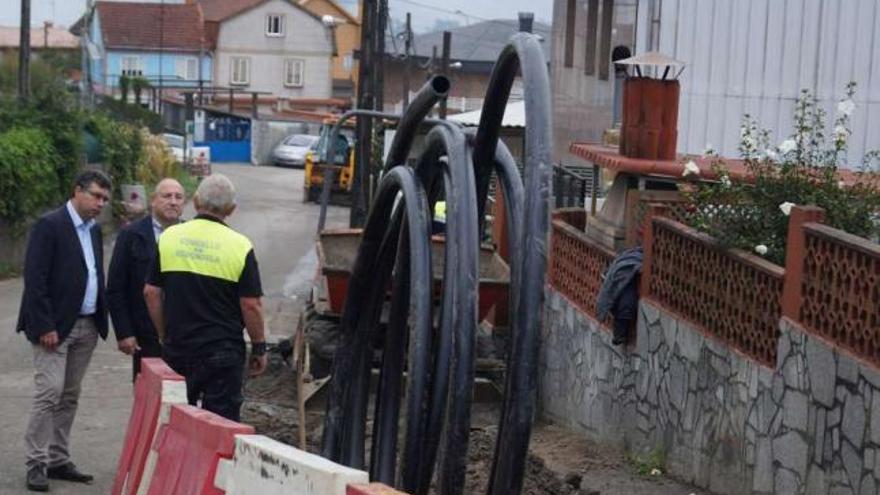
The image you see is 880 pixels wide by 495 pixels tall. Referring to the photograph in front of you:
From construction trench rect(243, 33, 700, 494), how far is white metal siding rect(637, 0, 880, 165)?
7944mm

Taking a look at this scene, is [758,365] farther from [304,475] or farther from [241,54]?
[241,54]

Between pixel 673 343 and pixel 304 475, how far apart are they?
232 inches

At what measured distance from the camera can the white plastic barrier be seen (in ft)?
18.9

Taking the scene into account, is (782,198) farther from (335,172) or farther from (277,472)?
(335,172)

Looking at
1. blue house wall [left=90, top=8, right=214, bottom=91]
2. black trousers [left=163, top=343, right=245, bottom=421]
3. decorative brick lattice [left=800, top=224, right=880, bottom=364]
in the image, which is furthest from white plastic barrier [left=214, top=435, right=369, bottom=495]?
blue house wall [left=90, top=8, right=214, bottom=91]

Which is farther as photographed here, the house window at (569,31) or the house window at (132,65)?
the house window at (132,65)

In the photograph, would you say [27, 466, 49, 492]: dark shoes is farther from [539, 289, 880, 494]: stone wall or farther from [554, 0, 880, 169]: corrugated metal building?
[554, 0, 880, 169]: corrugated metal building

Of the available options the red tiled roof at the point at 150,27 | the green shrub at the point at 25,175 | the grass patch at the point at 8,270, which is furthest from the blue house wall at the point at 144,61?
the grass patch at the point at 8,270

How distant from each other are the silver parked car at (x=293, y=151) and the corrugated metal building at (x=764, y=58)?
53400 mm

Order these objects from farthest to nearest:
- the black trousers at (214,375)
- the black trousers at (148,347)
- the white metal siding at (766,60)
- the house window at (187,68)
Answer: the house window at (187,68) < the white metal siding at (766,60) < the black trousers at (148,347) < the black trousers at (214,375)

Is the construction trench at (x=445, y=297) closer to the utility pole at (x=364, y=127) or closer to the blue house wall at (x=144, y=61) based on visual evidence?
the utility pole at (x=364, y=127)

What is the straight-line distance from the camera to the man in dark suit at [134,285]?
10172 millimetres

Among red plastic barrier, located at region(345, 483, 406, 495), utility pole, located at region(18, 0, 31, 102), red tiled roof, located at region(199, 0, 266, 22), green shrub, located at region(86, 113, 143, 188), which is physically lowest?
green shrub, located at region(86, 113, 143, 188)

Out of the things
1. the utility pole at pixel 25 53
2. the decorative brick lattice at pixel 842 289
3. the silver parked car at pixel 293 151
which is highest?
the utility pole at pixel 25 53
